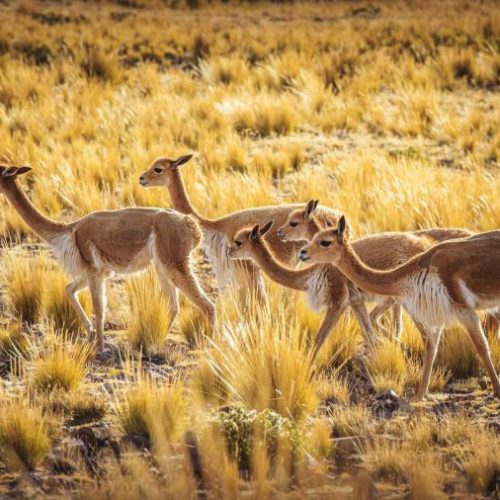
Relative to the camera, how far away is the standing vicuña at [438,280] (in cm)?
559

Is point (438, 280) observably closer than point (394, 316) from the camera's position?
Yes

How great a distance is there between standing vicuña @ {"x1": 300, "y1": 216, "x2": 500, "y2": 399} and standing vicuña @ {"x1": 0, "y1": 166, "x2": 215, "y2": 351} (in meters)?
1.25

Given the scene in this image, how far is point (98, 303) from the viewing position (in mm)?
6930

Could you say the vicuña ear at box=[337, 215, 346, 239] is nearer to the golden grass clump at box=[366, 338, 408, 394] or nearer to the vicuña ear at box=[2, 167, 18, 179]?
the golden grass clump at box=[366, 338, 408, 394]

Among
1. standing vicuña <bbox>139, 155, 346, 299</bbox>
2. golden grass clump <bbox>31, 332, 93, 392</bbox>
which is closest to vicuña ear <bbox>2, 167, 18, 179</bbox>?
standing vicuña <bbox>139, 155, 346, 299</bbox>

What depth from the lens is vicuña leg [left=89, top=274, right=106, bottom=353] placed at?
22.6 ft

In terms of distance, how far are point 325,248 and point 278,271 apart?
0.67 meters

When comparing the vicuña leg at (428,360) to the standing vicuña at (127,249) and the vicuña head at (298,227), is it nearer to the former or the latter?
the vicuña head at (298,227)

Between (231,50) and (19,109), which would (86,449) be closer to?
(19,109)

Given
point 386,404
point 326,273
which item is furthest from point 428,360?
point 326,273

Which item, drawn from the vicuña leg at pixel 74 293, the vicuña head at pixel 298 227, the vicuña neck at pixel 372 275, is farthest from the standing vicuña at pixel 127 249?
the vicuña neck at pixel 372 275

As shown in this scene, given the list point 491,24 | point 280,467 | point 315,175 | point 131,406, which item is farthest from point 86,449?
point 491,24

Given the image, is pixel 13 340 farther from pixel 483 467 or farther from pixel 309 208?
pixel 483 467

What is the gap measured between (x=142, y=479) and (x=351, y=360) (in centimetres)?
249
